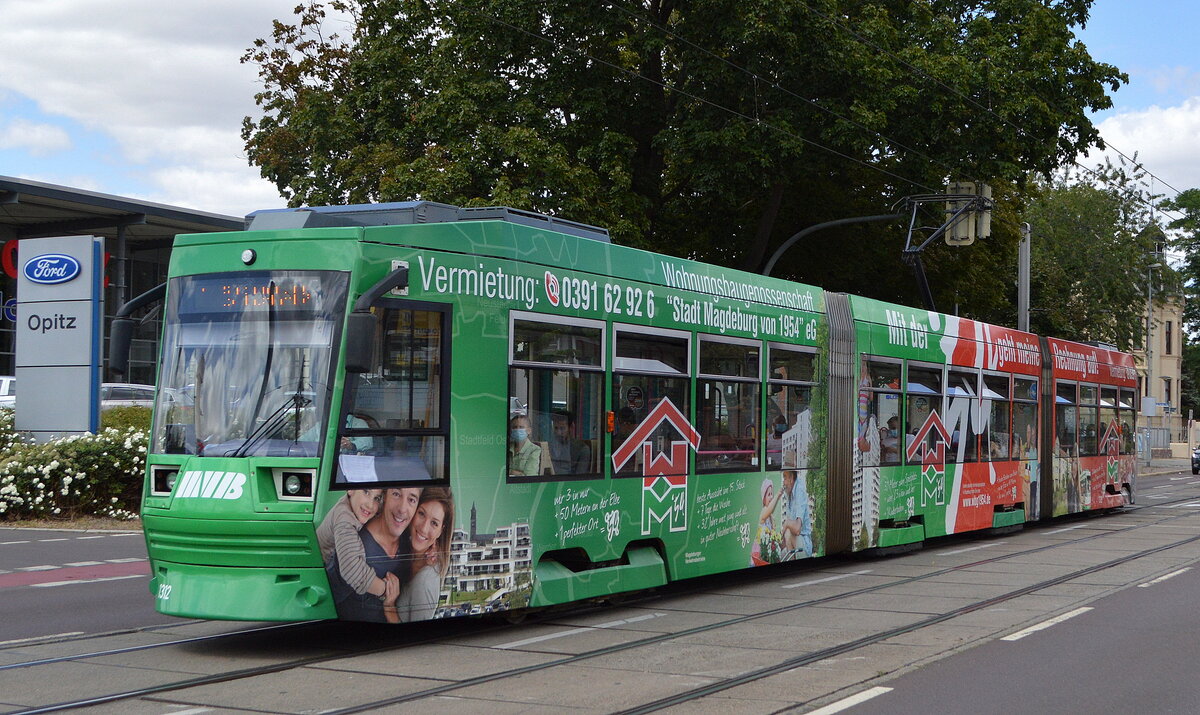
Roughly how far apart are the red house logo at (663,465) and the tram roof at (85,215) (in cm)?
2985

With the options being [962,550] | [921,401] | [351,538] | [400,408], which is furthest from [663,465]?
[962,550]

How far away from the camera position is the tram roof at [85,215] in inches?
1517

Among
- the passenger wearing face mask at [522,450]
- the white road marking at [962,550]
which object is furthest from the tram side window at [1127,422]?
the passenger wearing face mask at [522,450]

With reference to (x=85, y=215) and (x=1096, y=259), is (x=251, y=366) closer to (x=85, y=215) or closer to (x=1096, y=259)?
(x=85, y=215)

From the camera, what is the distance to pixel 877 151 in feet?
93.4

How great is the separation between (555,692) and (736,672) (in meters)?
1.40

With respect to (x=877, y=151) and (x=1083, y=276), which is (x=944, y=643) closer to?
(x=877, y=151)

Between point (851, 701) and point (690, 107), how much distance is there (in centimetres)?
1940

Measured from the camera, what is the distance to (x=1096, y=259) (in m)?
54.3

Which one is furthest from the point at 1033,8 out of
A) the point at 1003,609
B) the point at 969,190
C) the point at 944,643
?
the point at 944,643

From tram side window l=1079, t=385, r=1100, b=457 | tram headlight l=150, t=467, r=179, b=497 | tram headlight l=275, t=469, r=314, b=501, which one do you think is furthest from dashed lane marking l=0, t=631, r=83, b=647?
tram side window l=1079, t=385, r=1100, b=457

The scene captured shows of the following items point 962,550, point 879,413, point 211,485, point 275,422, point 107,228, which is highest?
point 107,228

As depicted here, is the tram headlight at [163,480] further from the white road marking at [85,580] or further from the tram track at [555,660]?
the white road marking at [85,580]

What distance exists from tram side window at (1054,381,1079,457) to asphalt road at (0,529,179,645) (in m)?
15.3
